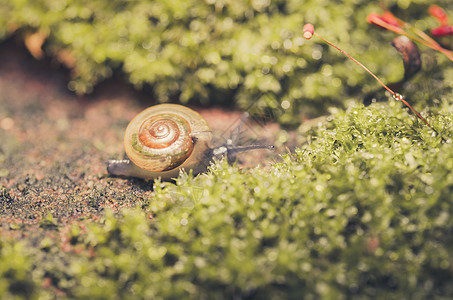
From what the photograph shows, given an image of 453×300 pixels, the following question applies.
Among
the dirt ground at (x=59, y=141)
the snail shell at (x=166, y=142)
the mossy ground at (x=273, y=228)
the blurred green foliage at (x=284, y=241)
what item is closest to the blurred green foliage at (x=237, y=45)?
the dirt ground at (x=59, y=141)

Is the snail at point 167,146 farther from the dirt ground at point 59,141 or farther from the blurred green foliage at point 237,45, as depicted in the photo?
the blurred green foliage at point 237,45

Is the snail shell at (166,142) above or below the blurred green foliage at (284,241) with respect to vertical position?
above

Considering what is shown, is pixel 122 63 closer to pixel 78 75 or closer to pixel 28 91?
pixel 78 75

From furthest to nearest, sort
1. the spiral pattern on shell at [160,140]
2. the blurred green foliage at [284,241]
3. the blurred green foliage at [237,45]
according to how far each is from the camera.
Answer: the blurred green foliage at [237,45], the spiral pattern on shell at [160,140], the blurred green foliage at [284,241]

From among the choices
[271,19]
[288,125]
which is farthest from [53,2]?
[288,125]

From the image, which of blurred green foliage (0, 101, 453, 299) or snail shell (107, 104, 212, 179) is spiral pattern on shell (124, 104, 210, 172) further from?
blurred green foliage (0, 101, 453, 299)

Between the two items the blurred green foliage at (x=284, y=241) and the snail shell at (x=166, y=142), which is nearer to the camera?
the blurred green foliage at (x=284, y=241)

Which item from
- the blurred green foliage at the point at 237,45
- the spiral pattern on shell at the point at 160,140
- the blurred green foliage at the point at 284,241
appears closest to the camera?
the blurred green foliage at the point at 284,241

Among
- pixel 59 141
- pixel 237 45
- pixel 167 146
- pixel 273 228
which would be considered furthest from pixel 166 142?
pixel 59 141

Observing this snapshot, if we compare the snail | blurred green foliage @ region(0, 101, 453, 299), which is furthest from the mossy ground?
the snail
